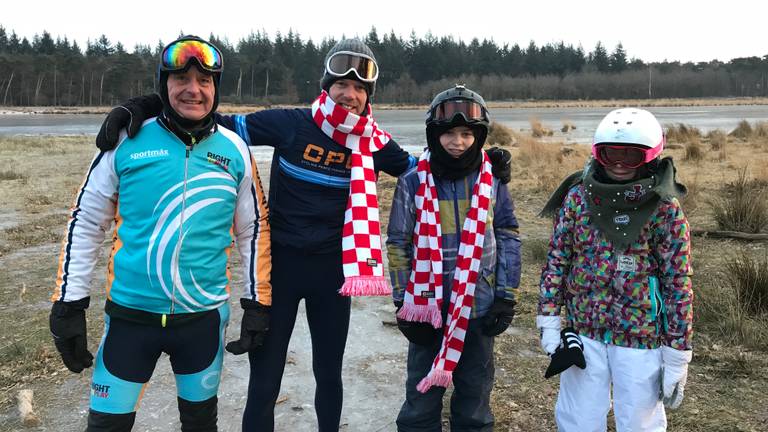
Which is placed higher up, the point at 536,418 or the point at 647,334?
the point at 647,334

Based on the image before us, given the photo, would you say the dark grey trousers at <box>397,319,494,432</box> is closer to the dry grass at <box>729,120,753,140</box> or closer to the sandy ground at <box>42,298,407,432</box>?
the sandy ground at <box>42,298,407,432</box>

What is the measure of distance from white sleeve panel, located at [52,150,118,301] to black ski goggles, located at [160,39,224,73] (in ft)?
1.34

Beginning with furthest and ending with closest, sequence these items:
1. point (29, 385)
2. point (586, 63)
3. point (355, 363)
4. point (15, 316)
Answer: point (586, 63), point (15, 316), point (355, 363), point (29, 385)

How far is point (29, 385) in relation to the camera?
3.69 meters

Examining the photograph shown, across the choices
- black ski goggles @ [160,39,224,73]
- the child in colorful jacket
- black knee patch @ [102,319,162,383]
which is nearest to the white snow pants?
the child in colorful jacket

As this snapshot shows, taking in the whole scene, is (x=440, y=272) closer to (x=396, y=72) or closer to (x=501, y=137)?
(x=501, y=137)

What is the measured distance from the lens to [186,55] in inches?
89.6

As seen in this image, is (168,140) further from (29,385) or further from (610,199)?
(29,385)

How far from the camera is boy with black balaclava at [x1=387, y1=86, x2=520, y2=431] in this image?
2.67 metres

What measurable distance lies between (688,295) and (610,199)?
483mm

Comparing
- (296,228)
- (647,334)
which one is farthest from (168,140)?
(647,334)

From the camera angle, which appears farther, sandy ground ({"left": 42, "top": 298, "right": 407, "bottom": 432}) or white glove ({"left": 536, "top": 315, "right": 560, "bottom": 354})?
sandy ground ({"left": 42, "top": 298, "right": 407, "bottom": 432})

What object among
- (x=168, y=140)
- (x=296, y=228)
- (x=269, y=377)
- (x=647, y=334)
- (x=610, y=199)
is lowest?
(x=269, y=377)

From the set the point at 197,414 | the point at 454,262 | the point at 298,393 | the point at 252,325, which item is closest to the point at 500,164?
the point at 454,262
